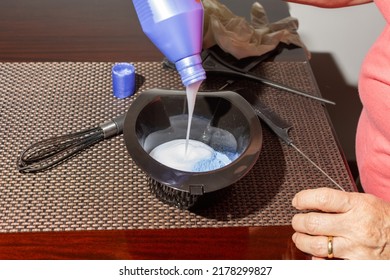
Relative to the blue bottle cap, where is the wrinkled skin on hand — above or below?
below

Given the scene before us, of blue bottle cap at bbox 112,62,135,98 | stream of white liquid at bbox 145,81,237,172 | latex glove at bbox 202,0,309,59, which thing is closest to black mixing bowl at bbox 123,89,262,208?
stream of white liquid at bbox 145,81,237,172

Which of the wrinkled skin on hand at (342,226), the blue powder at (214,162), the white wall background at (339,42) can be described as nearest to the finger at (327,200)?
the wrinkled skin on hand at (342,226)

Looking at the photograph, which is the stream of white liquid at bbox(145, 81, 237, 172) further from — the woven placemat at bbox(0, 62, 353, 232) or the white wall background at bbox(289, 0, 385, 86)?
the white wall background at bbox(289, 0, 385, 86)

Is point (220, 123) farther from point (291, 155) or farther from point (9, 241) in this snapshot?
point (9, 241)

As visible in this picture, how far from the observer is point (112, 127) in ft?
2.86

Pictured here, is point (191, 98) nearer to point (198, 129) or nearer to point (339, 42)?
point (198, 129)

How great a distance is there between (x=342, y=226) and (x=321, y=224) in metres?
0.03

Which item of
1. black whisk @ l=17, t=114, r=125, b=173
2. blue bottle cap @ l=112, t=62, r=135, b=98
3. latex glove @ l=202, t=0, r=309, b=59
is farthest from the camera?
latex glove @ l=202, t=0, r=309, b=59

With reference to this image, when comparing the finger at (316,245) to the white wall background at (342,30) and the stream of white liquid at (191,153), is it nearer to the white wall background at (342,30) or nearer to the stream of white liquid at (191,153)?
the stream of white liquid at (191,153)

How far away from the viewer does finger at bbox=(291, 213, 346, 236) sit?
74 centimetres

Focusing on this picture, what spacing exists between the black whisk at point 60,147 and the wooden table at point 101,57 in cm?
13

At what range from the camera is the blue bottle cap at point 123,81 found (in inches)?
36.8

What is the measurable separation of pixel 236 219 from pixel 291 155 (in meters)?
0.17

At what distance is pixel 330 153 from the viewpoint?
0.90m
